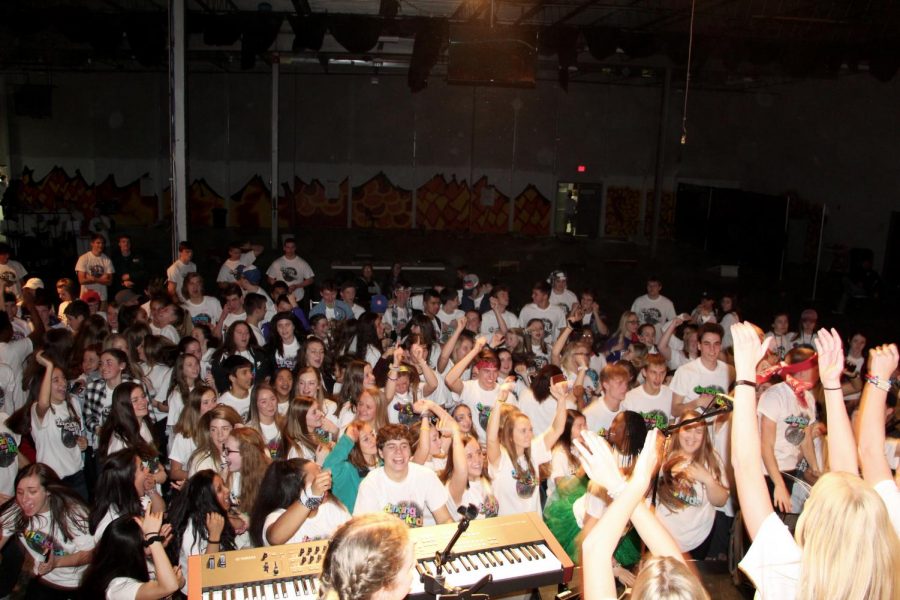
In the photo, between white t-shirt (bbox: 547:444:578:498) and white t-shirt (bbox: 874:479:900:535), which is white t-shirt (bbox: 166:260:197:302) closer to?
white t-shirt (bbox: 547:444:578:498)

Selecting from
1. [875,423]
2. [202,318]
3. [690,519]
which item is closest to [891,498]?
[875,423]

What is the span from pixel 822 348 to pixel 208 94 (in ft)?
74.7

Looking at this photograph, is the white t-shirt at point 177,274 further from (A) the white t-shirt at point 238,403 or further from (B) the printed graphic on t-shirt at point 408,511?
(B) the printed graphic on t-shirt at point 408,511

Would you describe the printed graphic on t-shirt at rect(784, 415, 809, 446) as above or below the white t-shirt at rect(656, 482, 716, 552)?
above

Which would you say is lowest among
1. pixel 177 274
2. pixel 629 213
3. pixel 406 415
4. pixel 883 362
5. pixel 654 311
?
pixel 406 415

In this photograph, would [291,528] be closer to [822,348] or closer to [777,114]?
[822,348]

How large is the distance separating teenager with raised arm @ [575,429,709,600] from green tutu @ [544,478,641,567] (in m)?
1.96

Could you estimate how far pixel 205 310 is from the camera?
8.15 meters

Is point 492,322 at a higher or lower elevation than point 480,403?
higher

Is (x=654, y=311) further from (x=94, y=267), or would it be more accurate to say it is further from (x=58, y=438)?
(x=94, y=267)

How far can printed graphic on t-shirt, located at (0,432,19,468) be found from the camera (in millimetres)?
4836

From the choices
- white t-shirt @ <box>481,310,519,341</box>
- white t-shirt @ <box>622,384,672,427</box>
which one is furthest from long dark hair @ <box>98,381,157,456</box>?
white t-shirt @ <box>481,310,519,341</box>

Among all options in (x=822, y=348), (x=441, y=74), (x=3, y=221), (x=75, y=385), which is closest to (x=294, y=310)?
(x=75, y=385)

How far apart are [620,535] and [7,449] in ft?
13.9
